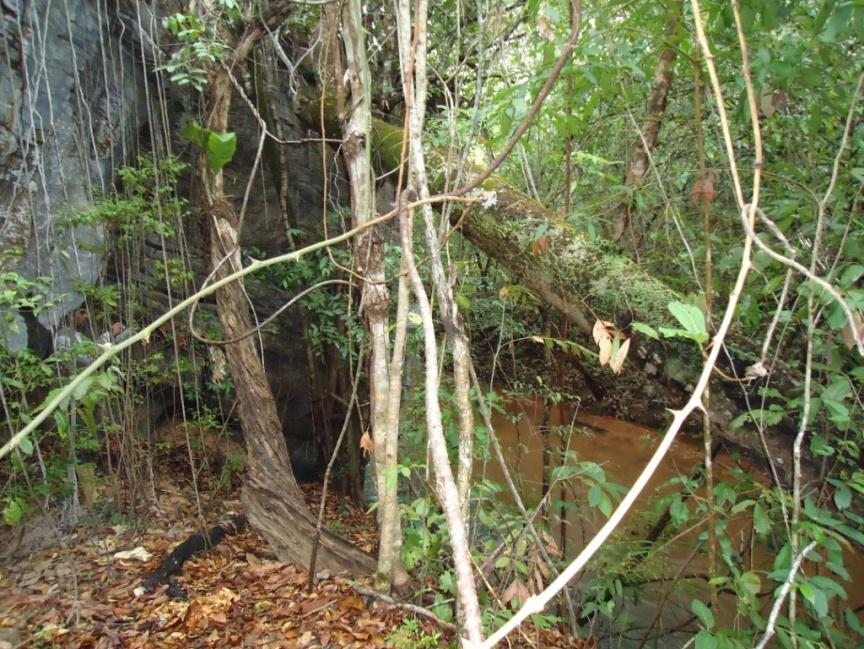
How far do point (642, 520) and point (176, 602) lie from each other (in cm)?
244

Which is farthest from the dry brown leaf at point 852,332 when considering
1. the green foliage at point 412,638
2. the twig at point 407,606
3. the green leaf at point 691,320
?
the green foliage at point 412,638

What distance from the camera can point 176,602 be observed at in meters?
2.21

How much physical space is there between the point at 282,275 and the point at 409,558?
86.7 inches

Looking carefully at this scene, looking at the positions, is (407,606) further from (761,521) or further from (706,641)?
(761,521)

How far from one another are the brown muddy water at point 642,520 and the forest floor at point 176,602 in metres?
0.75

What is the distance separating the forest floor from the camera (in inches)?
76.2

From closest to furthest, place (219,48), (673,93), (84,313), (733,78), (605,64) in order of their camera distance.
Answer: (605,64) < (733,78) < (219,48) < (84,313) < (673,93)

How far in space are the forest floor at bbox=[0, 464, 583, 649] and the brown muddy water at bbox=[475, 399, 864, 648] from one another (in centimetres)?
75

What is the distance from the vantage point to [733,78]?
7.50 ft

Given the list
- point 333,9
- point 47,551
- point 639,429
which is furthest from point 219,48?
point 639,429

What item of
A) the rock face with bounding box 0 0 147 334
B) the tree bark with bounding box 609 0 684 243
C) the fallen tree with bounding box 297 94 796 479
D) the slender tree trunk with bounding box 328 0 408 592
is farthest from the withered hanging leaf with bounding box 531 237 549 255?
the rock face with bounding box 0 0 147 334

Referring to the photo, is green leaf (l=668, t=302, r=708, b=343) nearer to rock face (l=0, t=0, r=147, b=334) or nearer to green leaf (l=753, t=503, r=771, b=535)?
green leaf (l=753, t=503, r=771, b=535)

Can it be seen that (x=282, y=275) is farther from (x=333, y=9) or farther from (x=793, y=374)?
(x=793, y=374)

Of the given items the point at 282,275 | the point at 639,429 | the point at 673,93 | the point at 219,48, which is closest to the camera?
the point at 219,48
